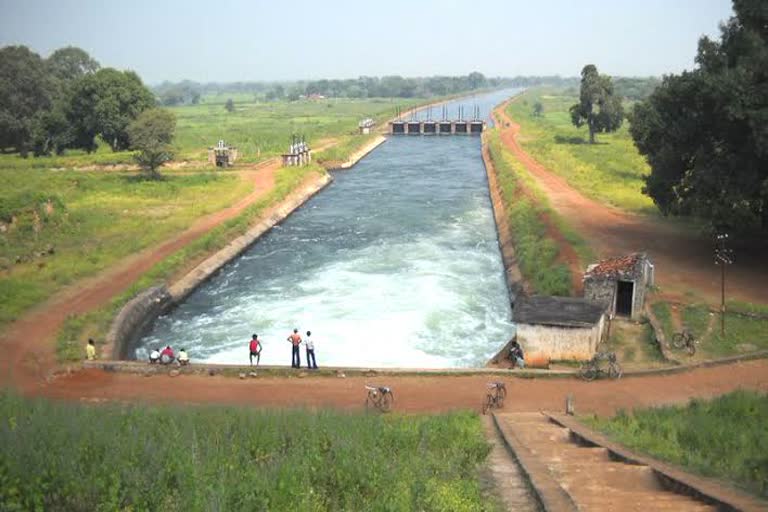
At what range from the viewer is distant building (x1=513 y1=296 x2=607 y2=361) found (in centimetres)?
2233

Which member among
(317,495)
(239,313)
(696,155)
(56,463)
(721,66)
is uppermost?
(721,66)

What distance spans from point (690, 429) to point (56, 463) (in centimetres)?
1204

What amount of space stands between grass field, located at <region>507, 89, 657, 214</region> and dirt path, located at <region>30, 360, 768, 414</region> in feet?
85.7

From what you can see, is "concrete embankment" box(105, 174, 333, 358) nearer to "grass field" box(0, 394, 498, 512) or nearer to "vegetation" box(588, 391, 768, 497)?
"grass field" box(0, 394, 498, 512)

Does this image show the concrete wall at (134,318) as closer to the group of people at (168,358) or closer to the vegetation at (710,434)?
the group of people at (168,358)

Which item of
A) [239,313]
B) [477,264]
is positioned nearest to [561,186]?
[477,264]

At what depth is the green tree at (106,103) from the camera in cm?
7394

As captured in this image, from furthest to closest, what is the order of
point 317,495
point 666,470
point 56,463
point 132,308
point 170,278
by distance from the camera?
point 170,278, point 132,308, point 666,470, point 317,495, point 56,463

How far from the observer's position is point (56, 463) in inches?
333

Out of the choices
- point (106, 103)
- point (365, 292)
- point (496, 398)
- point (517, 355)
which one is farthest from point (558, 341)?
point (106, 103)

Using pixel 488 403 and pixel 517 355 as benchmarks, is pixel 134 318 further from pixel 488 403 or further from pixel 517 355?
pixel 488 403

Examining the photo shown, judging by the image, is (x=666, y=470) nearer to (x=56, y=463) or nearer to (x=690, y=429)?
(x=690, y=429)

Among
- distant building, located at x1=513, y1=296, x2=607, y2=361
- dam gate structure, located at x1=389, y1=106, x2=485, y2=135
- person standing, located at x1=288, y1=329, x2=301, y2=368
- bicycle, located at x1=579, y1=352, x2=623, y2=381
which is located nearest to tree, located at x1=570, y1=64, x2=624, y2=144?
dam gate structure, located at x1=389, y1=106, x2=485, y2=135

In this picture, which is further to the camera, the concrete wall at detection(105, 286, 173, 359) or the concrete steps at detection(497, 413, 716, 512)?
the concrete wall at detection(105, 286, 173, 359)
